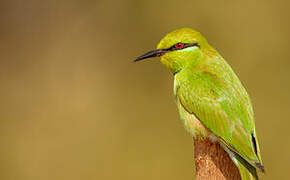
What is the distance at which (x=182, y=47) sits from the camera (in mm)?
3014

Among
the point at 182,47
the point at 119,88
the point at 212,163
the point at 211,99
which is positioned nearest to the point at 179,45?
the point at 182,47

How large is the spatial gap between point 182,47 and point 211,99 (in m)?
0.40

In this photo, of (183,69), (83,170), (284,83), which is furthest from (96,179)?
(183,69)

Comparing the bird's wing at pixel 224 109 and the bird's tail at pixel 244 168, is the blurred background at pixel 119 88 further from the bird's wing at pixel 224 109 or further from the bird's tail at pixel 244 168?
the bird's tail at pixel 244 168

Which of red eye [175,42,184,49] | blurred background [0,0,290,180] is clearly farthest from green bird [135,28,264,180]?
blurred background [0,0,290,180]

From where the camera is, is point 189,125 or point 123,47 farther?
point 123,47

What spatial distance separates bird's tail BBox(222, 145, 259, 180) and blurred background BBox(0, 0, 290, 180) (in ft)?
7.51

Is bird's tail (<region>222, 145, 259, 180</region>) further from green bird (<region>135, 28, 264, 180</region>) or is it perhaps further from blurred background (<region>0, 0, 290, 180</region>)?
blurred background (<region>0, 0, 290, 180</region>)

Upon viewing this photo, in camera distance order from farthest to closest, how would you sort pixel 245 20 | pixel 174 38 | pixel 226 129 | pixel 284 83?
pixel 245 20
pixel 284 83
pixel 174 38
pixel 226 129

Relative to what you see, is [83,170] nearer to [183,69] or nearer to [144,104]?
[144,104]

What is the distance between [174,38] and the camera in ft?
9.84

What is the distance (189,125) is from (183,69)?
39 cm

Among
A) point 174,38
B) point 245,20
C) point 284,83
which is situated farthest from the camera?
point 245,20

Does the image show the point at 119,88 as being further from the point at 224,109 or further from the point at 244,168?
the point at 244,168
